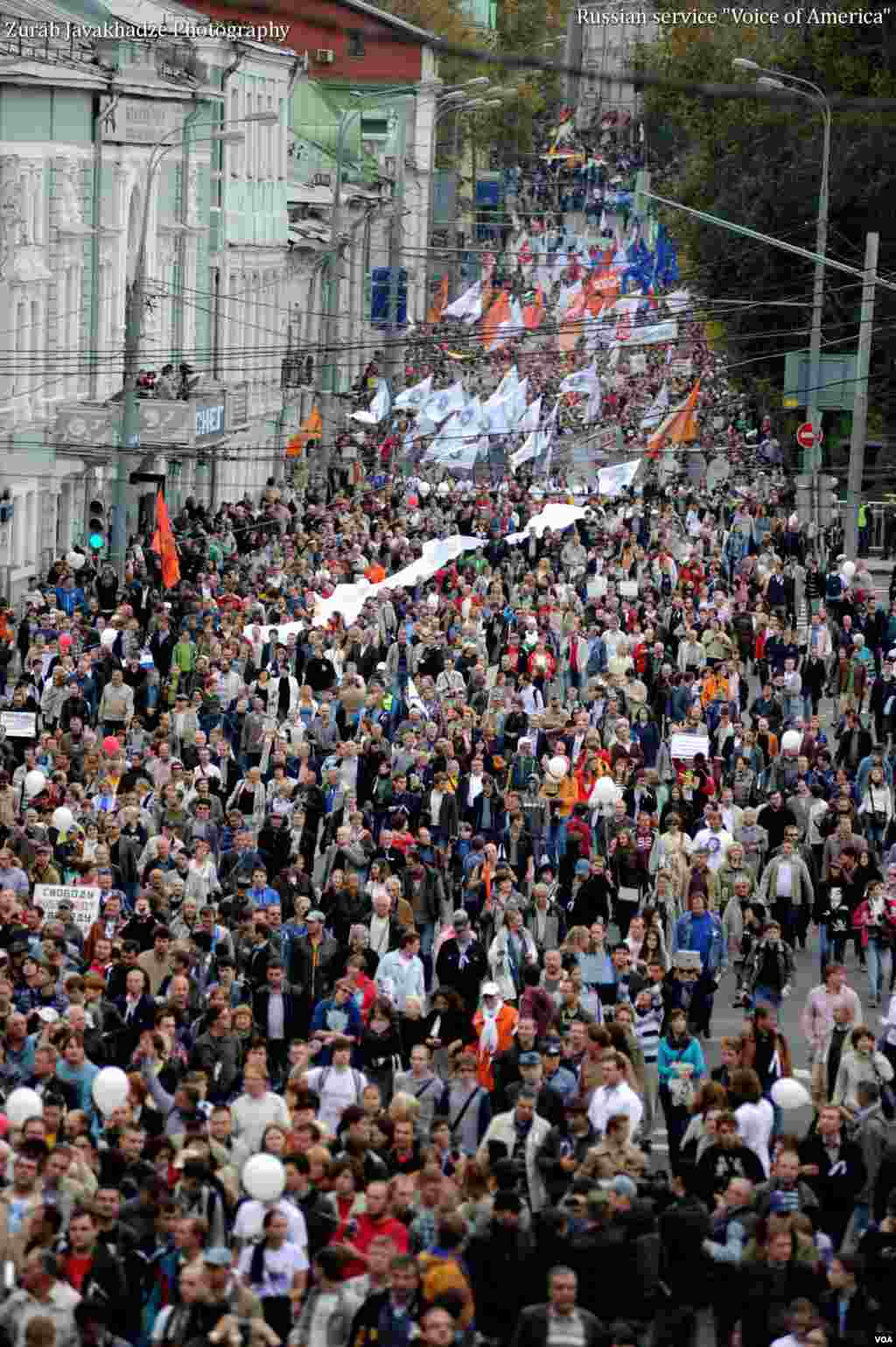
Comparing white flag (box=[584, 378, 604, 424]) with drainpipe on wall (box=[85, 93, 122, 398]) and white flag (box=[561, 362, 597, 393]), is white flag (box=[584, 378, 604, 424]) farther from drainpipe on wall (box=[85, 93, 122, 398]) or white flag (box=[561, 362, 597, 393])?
drainpipe on wall (box=[85, 93, 122, 398])

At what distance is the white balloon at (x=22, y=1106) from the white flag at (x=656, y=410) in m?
43.6

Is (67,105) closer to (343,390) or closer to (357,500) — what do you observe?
(357,500)

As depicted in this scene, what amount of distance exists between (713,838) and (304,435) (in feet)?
121

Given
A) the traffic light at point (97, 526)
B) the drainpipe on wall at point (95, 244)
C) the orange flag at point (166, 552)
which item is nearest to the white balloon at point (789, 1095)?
the orange flag at point (166, 552)

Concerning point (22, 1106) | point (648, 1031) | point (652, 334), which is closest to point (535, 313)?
point (652, 334)

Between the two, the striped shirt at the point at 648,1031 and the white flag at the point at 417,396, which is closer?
the striped shirt at the point at 648,1031

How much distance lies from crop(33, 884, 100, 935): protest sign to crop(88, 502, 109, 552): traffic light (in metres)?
25.6

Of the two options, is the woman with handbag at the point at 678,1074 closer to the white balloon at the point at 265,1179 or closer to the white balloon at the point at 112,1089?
the white balloon at the point at 112,1089

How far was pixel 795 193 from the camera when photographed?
7000cm

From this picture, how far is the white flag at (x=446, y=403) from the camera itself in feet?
186

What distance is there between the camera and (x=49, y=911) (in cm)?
2072

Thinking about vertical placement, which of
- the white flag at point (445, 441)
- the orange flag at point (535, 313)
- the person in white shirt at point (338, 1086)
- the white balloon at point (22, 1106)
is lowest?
the white flag at point (445, 441)

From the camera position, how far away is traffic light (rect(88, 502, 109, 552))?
46.3 metres

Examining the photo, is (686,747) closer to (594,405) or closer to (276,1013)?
(276,1013)
